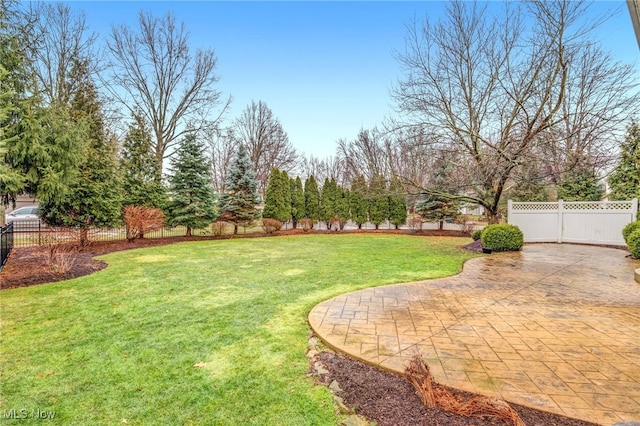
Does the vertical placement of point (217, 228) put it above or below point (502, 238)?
above

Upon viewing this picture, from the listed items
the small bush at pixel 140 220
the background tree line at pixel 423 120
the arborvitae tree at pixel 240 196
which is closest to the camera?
the background tree line at pixel 423 120

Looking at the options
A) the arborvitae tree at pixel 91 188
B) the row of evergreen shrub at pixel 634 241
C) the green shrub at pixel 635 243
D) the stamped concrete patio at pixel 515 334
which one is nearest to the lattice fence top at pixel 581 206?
the row of evergreen shrub at pixel 634 241

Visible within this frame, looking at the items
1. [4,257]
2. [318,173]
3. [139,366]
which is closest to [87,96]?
[4,257]

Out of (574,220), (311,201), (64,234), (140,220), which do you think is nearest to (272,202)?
(311,201)

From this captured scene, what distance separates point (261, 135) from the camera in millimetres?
26062

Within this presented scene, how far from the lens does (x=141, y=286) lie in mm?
5648

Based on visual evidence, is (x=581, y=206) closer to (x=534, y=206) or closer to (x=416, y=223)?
(x=534, y=206)

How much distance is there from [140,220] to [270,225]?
18.8 ft

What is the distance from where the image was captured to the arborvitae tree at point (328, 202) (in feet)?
58.1

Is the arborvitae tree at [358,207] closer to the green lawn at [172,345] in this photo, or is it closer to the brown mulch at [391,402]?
the green lawn at [172,345]

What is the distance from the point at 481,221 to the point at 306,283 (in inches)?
737

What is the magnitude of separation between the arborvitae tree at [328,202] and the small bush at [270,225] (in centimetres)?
318

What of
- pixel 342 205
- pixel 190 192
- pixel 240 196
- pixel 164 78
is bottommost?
pixel 342 205

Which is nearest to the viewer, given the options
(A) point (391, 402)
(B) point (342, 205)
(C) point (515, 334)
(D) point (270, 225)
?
(A) point (391, 402)
